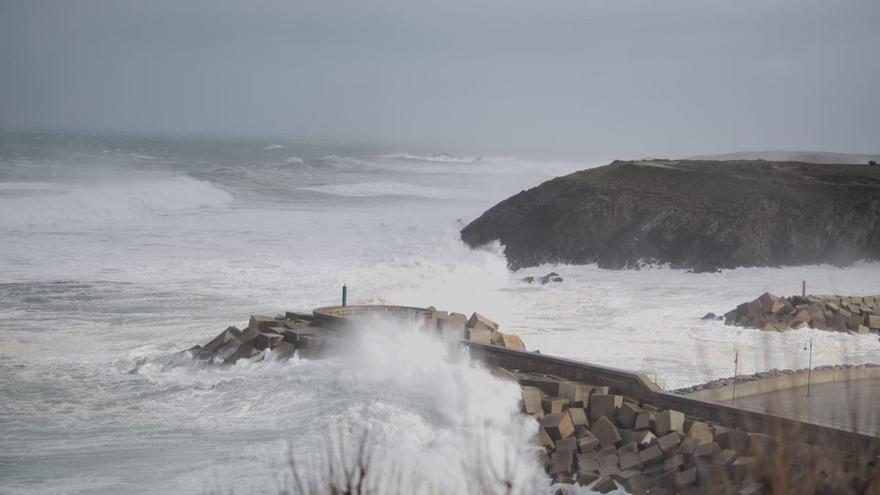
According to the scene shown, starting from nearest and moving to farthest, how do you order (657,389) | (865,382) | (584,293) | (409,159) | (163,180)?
(657,389) → (865,382) → (584,293) → (163,180) → (409,159)

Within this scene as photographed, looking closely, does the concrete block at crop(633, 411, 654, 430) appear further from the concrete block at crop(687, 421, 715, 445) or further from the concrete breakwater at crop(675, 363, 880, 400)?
the concrete breakwater at crop(675, 363, 880, 400)

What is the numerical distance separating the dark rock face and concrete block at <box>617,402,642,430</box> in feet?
72.6

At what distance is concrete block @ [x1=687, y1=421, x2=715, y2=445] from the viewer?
12.4 meters

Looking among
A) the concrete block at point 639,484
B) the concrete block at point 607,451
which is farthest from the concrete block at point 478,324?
the concrete block at point 639,484

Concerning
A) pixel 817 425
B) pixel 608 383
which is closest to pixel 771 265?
pixel 608 383

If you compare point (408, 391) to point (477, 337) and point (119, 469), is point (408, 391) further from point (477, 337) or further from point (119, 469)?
point (119, 469)

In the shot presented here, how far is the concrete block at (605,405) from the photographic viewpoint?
13648mm

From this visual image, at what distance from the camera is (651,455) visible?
12281 millimetres

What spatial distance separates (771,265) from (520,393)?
23.2m

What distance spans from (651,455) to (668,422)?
2.33 ft

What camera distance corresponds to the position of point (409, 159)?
122500 millimetres

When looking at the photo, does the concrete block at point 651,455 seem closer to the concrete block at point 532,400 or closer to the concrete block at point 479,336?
the concrete block at point 532,400

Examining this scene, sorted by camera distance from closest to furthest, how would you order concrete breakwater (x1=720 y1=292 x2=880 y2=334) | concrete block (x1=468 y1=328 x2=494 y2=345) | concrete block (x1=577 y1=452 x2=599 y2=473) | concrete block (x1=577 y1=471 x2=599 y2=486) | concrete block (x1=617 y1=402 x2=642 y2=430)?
1. concrete block (x1=577 y1=471 x2=599 y2=486)
2. concrete block (x1=577 y1=452 x2=599 y2=473)
3. concrete block (x1=617 y1=402 x2=642 y2=430)
4. concrete block (x1=468 y1=328 x2=494 y2=345)
5. concrete breakwater (x1=720 y1=292 x2=880 y2=334)

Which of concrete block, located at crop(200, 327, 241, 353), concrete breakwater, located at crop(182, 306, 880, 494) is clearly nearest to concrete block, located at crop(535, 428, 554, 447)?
concrete breakwater, located at crop(182, 306, 880, 494)
